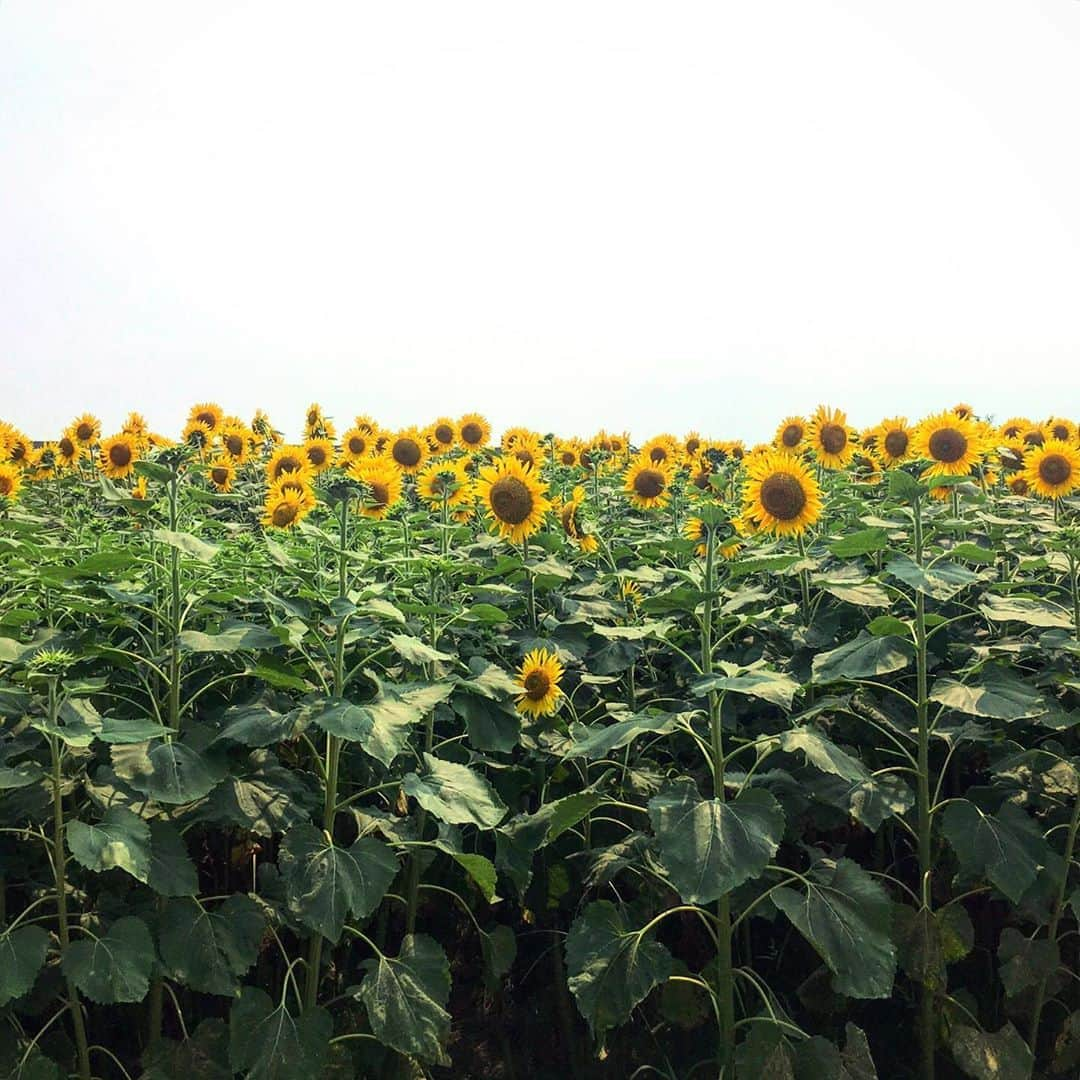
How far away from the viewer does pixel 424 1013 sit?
2975 millimetres

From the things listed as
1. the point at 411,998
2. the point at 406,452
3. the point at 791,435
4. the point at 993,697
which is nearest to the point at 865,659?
the point at 993,697

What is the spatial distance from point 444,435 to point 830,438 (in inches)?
160

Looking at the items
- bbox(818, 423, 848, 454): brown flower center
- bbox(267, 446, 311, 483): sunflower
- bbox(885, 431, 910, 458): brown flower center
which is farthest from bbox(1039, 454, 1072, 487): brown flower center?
bbox(267, 446, 311, 483): sunflower

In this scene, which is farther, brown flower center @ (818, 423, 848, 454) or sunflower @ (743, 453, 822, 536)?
brown flower center @ (818, 423, 848, 454)

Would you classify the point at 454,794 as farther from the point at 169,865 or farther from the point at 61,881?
the point at 61,881

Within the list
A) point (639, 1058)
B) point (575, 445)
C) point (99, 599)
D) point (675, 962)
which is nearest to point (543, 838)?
point (675, 962)

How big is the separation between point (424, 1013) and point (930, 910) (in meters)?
1.62

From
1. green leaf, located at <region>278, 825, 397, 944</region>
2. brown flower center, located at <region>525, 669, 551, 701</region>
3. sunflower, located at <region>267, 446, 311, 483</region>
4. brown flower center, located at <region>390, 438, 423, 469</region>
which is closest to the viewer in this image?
green leaf, located at <region>278, 825, 397, 944</region>

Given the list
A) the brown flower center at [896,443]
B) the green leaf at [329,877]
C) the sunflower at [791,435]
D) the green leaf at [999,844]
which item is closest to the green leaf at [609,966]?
the green leaf at [329,877]

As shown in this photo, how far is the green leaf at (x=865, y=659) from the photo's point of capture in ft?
10.6

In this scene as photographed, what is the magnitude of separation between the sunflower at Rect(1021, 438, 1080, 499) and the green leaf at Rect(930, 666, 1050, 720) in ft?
9.27

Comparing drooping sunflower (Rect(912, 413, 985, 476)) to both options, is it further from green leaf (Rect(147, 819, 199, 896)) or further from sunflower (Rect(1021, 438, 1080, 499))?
green leaf (Rect(147, 819, 199, 896))

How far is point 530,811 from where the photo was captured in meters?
4.07

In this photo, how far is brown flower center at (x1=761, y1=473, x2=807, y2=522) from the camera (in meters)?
4.71
